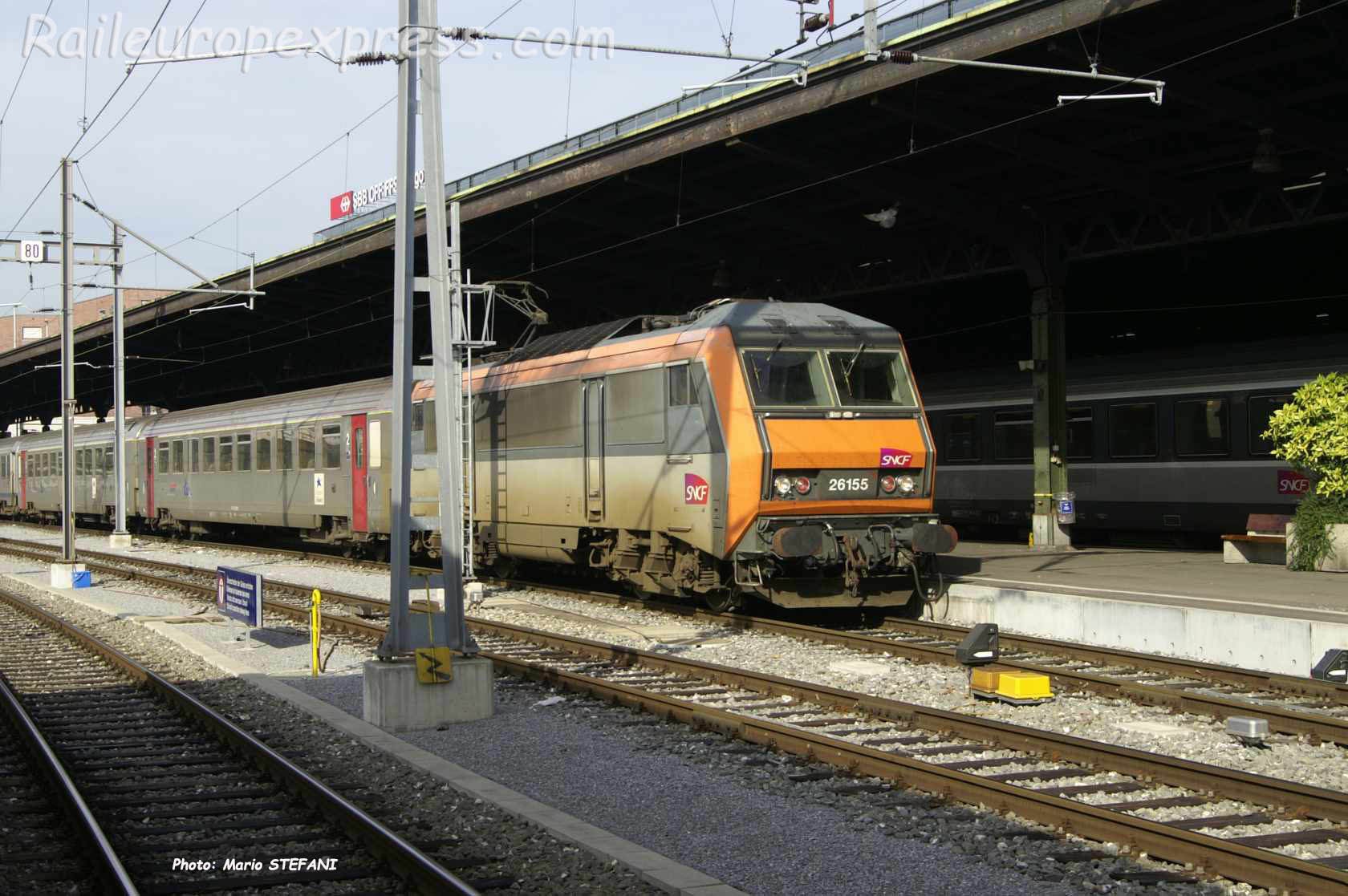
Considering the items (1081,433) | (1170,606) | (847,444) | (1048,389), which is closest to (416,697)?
(847,444)

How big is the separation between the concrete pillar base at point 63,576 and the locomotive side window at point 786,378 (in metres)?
14.2

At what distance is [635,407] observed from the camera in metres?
16.1

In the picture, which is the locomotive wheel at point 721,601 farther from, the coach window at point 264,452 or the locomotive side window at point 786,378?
the coach window at point 264,452

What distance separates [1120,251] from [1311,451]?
255 inches

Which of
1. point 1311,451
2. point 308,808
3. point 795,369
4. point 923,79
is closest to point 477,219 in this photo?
point 923,79

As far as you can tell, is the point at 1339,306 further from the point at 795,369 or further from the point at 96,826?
the point at 96,826

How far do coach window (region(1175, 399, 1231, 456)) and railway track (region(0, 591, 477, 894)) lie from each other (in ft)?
57.4

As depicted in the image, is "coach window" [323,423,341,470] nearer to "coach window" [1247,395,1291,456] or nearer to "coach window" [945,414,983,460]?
"coach window" [945,414,983,460]

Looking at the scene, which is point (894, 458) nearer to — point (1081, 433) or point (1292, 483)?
point (1292, 483)

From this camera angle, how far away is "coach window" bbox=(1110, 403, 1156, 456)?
2405cm

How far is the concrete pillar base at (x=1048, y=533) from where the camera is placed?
24.4 metres

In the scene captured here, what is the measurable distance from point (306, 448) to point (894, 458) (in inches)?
621

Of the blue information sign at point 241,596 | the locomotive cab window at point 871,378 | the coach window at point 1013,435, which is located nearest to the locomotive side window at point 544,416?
the locomotive cab window at point 871,378

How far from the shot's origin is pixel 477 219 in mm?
29062
